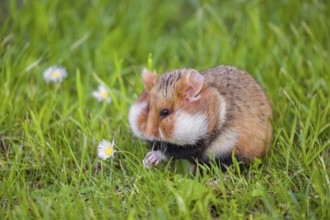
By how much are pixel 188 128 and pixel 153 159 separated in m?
0.43

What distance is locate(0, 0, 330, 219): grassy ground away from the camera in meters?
3.75

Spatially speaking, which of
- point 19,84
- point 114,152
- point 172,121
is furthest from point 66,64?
point 172,121

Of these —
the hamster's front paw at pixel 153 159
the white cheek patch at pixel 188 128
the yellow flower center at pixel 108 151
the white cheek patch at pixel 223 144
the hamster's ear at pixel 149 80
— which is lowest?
the hamster's front paw at pixel 153 159

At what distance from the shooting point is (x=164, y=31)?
270 inches

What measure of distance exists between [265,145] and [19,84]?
2.35m

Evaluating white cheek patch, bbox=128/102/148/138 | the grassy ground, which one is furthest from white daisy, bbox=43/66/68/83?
white cheek patch, bbox=128/102/148/138

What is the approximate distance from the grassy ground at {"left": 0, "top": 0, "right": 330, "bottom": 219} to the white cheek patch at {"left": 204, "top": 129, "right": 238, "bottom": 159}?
17 centimetres

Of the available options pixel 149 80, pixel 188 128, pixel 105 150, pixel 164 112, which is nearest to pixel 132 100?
pixel 149 80

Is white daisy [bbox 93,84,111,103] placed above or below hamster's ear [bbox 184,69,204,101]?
below

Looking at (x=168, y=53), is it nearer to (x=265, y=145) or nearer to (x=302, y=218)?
(x=265, y=145)

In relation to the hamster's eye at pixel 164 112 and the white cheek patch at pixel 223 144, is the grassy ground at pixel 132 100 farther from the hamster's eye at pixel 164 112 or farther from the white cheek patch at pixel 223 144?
the hamster's eye at pixel 164 112

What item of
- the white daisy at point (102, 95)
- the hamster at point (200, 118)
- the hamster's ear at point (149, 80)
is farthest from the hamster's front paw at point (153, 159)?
the white daisy at point (102, 95)

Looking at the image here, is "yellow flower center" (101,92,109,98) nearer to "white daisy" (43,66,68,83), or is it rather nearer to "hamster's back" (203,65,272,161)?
"white daisy" (43,66,68,83)

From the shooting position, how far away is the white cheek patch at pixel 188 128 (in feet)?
12.8
